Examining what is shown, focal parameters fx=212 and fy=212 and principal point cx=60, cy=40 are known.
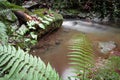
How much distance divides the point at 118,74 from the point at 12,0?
22.5 feet

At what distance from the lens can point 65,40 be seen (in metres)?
6.69

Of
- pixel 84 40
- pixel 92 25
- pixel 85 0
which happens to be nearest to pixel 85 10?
pixel 85 0

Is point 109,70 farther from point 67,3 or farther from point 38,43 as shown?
point 67,3

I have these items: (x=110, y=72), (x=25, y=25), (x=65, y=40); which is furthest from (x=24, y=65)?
(x=65, y=40)

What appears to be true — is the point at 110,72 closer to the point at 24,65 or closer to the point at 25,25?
the point at 24,65

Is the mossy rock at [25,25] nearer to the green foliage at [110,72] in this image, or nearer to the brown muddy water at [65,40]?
the brown muddy water at [65,40]

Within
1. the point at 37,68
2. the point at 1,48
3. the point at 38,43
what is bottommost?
the point at 38,43

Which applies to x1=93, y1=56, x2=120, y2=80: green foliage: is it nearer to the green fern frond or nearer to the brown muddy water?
the brown muddy water

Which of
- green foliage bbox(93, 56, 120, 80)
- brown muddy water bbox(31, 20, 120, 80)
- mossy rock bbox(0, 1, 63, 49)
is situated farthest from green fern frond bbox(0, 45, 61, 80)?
mossy rock bbox(0, 1, 63, 49)

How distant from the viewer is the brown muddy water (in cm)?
514

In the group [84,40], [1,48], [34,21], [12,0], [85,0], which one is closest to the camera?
[1,48]

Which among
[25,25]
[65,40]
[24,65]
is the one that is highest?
[24,65]

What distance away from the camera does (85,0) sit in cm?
982

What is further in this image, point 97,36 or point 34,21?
point 97,36
